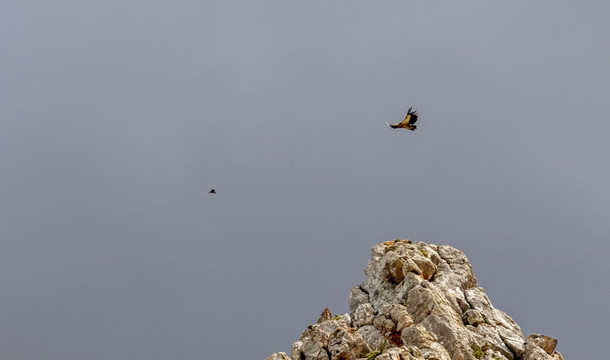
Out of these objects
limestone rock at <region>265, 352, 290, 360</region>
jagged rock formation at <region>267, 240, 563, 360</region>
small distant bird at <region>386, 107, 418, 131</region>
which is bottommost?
limestone rock at <region>265, 352, 290, 360</region>

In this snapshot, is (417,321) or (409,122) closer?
(409,122)

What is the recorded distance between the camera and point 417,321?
59062mm

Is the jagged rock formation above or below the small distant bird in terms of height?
below

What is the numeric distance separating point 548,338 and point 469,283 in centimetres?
1221

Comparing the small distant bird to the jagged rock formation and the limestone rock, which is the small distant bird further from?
the limestone rock

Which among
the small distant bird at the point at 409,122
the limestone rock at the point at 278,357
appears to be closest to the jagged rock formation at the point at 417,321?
the limestone rock at the point at 278,357

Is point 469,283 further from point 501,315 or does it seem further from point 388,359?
point 388,359

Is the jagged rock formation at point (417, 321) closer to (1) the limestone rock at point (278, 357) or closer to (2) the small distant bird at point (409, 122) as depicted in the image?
(1) the limestone rock at point (278, 357)

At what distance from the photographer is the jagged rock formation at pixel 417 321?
5269 cm

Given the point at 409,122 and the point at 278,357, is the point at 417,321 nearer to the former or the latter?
the point at 278,357

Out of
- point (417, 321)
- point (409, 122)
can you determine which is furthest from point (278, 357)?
point (409, 122)

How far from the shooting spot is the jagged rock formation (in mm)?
52688

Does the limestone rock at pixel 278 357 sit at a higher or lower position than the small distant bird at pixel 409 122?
lower

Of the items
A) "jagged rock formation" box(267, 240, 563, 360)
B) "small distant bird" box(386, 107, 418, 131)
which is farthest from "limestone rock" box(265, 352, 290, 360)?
"small distant bird" box(386, 107, 418, 131)
